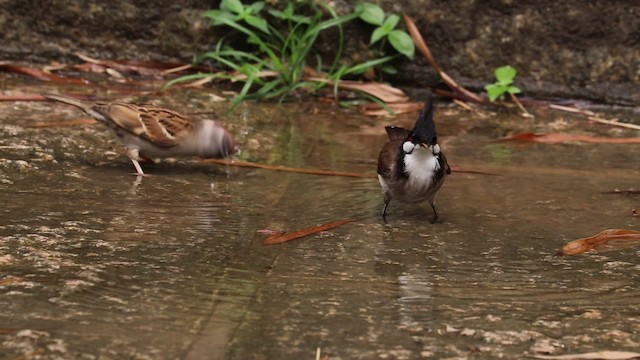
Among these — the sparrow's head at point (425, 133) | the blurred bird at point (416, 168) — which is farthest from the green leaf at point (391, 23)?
the sparrow's head at point (425, 133)

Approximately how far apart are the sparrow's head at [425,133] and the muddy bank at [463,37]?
3083 millimetres

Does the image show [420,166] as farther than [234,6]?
No

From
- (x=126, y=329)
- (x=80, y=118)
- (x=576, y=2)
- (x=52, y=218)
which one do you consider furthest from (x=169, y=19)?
(x=126, y=329)

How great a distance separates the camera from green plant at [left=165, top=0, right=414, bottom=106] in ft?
23.9

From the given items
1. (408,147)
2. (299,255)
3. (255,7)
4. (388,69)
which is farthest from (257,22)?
(299,255)

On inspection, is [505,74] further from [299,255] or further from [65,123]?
[299,255]

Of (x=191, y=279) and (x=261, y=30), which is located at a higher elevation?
(x=261, y=30)

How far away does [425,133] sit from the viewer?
15.0 ft

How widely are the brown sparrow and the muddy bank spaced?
203 centimetres

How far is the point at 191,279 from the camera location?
142 inches

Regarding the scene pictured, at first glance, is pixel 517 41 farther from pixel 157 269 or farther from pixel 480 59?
pixel 157 269

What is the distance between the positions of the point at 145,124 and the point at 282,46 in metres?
2.20

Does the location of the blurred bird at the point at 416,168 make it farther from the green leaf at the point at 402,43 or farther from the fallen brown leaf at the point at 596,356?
the green leaf at the point at 402,43

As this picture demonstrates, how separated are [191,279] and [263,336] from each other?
59cm
